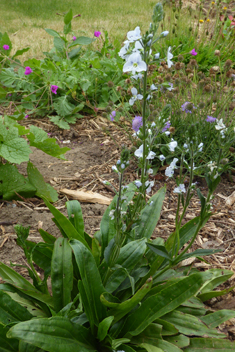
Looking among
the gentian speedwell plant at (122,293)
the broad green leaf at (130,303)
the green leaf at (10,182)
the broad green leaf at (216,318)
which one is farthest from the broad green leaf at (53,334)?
the green leaf at (10,182)

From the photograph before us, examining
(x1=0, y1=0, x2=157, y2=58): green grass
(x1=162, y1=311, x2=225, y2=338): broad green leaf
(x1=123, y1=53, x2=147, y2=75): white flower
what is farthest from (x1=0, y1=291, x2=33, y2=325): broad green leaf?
(x1=0, y1=0, x2=157, y2=58): green grass

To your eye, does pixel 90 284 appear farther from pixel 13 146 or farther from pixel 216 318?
pixel 13 146

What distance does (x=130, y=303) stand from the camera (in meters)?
1.40

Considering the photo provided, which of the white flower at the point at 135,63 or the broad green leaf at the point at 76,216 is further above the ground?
the white flower at the point at 135,63

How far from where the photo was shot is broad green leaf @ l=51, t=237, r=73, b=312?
1.55m

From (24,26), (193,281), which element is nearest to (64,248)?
(193,281)

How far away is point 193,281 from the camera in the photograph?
1.41 metres

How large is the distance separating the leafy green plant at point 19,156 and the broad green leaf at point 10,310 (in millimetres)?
981

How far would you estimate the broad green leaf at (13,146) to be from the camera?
2.22m

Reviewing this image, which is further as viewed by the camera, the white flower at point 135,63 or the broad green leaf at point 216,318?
the broad green leaf at point 216,318

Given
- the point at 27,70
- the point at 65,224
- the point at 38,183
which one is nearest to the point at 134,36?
the point at 65,224

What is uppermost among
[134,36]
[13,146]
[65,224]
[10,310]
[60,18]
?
[134,36]

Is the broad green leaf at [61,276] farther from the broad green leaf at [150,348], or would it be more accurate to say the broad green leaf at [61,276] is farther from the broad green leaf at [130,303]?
the broad green leaf at [150,348]

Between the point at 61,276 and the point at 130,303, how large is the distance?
37 cm
